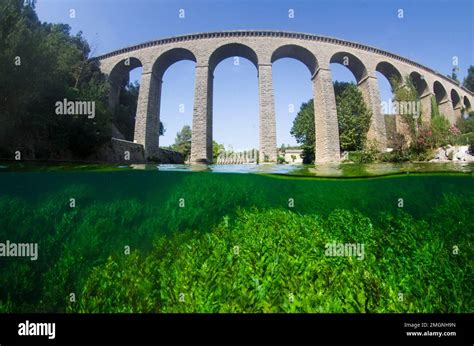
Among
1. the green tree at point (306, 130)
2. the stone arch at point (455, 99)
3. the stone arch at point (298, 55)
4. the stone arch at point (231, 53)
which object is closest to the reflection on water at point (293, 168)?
the stone arch at point (231, 53)

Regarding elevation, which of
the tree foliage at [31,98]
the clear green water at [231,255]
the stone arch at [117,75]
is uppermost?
the stone arch at [117,75]

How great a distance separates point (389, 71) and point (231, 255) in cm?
3595

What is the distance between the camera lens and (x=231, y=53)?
28.2 meters

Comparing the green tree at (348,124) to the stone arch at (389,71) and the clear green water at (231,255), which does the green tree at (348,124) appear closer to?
the stone arch at (389,71)

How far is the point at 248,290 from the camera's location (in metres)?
5.31

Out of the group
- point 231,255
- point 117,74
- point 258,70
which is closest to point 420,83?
point 258,70

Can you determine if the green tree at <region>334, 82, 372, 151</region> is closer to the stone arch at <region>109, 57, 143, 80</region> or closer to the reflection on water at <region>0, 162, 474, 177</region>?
the reflection on water at <region>0, 162, 474, 177</region>

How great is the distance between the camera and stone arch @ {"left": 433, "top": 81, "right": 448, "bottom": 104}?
37.1 m

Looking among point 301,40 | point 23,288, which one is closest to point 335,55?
point 301,40

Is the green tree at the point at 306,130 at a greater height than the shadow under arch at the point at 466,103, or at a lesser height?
lesser

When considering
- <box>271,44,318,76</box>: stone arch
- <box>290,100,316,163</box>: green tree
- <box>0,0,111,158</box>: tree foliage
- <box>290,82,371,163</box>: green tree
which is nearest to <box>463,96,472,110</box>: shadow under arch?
<box>290,82,371,163</box>: green tree

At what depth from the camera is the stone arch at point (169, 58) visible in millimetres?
27312

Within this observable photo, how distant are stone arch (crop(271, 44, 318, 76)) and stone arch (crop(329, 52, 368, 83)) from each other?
2.14 meters

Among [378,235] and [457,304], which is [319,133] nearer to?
[378,235]
